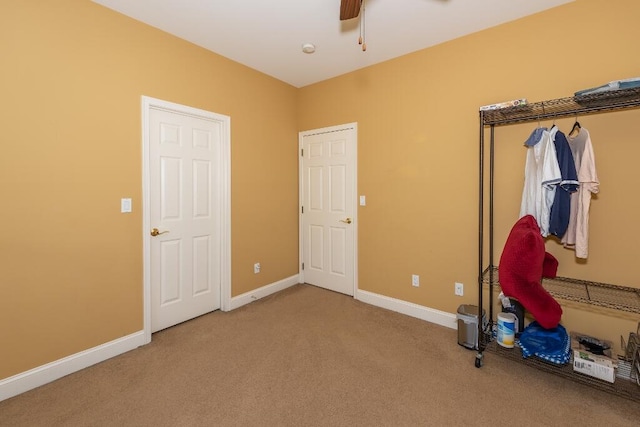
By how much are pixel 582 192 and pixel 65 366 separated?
393cm

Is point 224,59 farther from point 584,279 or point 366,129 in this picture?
point 584,279

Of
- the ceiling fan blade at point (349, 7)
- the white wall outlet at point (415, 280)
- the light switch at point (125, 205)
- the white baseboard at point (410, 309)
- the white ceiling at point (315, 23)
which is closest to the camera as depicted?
the ceiling fan blade at point (349, 7)

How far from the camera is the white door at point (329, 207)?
360 centimetres

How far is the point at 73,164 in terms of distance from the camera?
215cm

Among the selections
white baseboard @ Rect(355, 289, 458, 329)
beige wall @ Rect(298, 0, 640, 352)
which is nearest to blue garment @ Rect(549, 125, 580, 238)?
beige wall @ Rect(298, 0, 640, 352)

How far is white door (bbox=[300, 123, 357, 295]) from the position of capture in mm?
3604

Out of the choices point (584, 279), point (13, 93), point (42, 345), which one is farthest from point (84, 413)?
point (584, 279)

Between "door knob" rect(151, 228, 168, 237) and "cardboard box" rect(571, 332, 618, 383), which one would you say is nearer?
"cardboard box" rect(571, 332, 618, 383)

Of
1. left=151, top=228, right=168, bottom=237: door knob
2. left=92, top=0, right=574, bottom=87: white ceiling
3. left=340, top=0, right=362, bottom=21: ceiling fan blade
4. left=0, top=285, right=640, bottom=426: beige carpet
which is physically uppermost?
left=92, top=0, right=574, bottom=87: white ceiling

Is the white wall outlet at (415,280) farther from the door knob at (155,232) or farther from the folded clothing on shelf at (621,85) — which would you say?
the door knob at (155,232)

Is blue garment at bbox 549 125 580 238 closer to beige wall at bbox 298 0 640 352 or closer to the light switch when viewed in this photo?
beige wall at bbox 298 0 640 352

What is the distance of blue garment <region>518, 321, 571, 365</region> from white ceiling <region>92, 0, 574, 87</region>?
2.50 metres

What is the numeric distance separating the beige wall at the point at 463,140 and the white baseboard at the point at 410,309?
64 millimetres

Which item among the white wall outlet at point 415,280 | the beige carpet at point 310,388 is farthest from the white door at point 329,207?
the beige carpet at point 310,388
